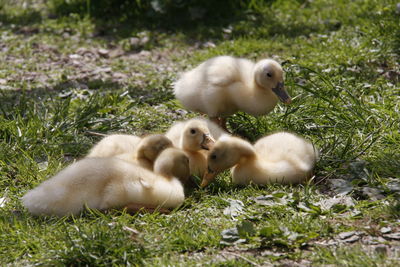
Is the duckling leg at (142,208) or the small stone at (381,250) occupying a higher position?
the small stone at (381,250)

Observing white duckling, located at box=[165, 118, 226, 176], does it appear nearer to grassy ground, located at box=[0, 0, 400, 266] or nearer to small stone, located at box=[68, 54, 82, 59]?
grassy ground, located at box=[0, 0, 400, 266]

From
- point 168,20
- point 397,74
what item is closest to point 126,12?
point 168,20

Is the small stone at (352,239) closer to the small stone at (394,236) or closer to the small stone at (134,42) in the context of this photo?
the small stone at (394,236)

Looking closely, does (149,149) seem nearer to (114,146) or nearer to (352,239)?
(114,146)

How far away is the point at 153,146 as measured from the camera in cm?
399

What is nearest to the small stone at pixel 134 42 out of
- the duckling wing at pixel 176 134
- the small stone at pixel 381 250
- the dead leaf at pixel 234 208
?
the duckling wing at pixel 176 134

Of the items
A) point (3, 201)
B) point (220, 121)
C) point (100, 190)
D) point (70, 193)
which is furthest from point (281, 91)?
point (3, 201)

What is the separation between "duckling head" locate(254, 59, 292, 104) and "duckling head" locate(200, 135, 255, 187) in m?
0.80

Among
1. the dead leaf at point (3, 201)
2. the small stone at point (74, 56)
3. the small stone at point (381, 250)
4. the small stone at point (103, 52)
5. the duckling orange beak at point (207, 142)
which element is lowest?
the dead leaf at point (3, 201)

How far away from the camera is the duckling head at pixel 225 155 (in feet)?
13.0

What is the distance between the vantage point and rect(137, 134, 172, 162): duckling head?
13.1 ft

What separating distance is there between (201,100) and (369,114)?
3.98 feet

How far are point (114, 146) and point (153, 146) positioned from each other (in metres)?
0.39

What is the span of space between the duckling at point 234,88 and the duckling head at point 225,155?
757 mm
